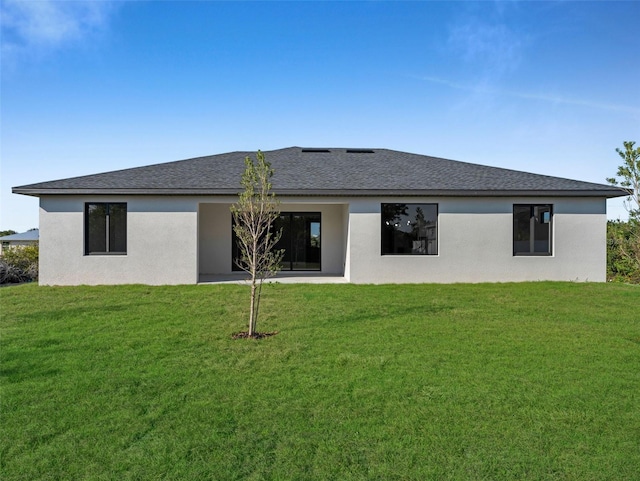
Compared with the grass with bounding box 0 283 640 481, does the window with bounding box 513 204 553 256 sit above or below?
above

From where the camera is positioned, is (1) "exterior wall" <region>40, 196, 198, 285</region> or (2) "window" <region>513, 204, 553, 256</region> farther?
(2) "window" <region>513, 204, 553, 256</region>

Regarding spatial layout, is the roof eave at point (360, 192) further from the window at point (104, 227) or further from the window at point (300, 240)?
the window at point (300, 240)

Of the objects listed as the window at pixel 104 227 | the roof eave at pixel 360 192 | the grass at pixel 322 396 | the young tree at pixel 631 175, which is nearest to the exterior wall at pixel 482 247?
the roof eave at pixel 360 192

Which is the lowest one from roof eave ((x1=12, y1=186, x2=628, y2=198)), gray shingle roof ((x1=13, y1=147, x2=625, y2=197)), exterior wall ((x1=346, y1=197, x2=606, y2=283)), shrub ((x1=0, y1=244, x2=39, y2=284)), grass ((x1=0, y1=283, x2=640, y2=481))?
grass ((x1=0, y1=283, x2=640, y2=481))

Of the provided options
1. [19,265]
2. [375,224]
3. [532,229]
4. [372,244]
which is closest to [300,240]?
[372,244]

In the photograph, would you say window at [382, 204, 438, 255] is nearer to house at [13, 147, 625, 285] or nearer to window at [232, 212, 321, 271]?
house at [13, 147, 625, 285]

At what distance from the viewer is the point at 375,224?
491 inches

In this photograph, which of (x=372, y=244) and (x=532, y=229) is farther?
(x=532, y=229)

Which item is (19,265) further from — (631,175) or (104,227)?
(631,175)

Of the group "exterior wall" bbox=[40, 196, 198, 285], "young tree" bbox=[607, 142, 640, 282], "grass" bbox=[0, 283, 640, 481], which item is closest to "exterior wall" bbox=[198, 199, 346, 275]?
"exterior wall" bbox=[40, 196, 198, 285]

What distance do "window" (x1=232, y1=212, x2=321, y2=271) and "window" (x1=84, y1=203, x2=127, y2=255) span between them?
578 centimetres

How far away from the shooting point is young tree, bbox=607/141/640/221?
6363mm

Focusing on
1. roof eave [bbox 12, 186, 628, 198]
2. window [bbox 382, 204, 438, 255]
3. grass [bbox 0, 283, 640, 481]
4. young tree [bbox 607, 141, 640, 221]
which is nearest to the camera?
grass [bbox 0, 283, 640, 481]

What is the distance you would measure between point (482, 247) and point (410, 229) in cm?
255
